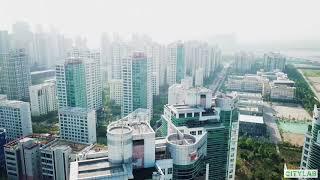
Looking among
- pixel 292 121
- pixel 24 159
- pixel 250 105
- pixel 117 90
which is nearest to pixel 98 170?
pixel 24 159

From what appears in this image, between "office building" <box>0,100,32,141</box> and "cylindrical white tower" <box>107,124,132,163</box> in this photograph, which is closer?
"cylindrical white tower" <box>107,124,132,163</box>

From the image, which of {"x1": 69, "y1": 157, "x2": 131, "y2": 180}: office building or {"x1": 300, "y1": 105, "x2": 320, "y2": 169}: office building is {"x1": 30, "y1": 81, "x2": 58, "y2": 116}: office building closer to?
{"x1": 69, "y1": 157, "x2": 131, "y2": 180}: office building

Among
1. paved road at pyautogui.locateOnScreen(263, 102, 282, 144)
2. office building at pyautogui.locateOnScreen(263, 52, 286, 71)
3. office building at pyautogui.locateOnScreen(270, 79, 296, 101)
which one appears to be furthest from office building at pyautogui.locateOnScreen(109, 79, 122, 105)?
office building at pyautogui.locateOnScreen(263, 52, 286, 71)

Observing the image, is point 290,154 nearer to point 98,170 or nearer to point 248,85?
point 98,170

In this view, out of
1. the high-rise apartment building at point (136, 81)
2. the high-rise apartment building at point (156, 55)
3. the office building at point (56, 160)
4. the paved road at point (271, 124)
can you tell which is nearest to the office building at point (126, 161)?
the office building at point (56, 160)

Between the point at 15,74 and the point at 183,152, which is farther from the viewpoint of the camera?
the point at 15,74

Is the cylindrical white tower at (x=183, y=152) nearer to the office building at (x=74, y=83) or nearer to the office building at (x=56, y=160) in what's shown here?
the office building at (x=56, y=160)
